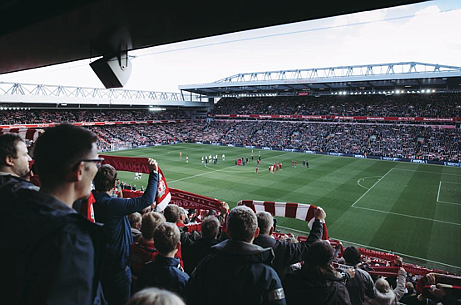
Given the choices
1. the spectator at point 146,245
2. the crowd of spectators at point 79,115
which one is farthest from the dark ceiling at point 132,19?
the crowd of spectators at point 79,115

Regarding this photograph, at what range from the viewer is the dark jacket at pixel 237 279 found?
7.67 ft

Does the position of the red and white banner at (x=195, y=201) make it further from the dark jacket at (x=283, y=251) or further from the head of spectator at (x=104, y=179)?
the dark jacket at (x=283, y=251)

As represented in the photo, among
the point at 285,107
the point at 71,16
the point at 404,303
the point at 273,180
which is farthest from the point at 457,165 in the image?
the point at 71,16

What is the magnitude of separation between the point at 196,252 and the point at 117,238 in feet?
3.50

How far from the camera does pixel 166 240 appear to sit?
113 inches

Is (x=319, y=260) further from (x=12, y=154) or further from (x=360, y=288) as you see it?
(x=12, y=154)

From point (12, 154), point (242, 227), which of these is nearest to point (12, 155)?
point (12, 154)

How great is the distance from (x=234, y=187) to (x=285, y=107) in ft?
146

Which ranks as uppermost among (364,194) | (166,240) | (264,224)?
(166,240)

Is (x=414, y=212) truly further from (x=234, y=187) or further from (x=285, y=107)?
(x=285, y=107)

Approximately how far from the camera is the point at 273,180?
89.2 ft

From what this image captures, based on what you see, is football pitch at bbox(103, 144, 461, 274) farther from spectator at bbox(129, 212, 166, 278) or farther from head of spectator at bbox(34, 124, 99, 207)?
head of spectator at bbox(34, 124, 99, 207)

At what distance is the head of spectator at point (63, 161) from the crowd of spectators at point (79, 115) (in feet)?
159

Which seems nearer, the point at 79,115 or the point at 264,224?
the point at 264,224
